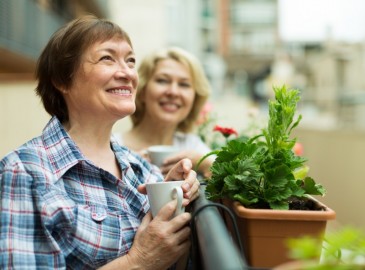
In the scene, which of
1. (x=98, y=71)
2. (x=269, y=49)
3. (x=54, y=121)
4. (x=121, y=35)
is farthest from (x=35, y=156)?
(x=269, y=49)

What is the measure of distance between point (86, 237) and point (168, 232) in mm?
249

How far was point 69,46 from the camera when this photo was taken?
181 cm

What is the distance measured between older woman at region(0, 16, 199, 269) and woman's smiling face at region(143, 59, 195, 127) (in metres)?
1.13

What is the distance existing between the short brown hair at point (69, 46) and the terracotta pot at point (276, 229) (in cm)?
89

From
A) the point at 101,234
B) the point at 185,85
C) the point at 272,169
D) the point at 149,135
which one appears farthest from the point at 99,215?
the point at 185,85

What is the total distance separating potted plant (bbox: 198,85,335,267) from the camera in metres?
1.25

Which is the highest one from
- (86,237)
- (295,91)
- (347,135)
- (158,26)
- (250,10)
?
(250,10)

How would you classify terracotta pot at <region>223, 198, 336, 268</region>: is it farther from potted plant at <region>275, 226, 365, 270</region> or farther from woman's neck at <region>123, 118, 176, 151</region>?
woman's neck at <region>123, 118, 176, 151</region>

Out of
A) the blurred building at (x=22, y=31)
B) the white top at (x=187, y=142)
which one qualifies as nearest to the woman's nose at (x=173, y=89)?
the white top at (x=187, y=142)

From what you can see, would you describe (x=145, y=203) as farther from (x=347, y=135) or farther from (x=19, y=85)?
(x=347, y=135)

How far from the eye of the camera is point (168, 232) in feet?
4.86

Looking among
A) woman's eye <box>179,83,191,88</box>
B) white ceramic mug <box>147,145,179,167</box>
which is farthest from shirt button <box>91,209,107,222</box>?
woman's eye <box>179,83,191,88</box>

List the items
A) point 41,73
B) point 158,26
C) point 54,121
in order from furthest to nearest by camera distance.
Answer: point 158,26, point 41,73, point 54,121

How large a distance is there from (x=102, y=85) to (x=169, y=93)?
54.6 inches
